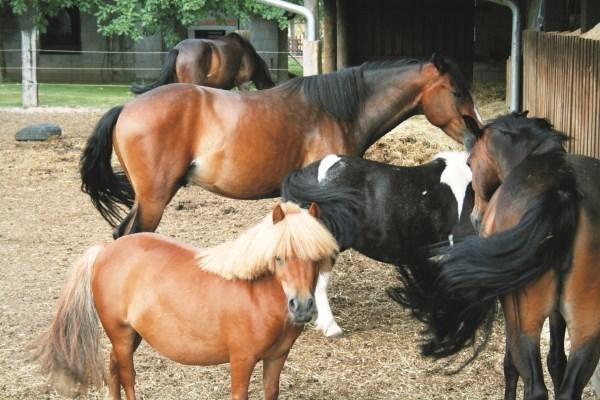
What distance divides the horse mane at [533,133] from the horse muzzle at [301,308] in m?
1.09

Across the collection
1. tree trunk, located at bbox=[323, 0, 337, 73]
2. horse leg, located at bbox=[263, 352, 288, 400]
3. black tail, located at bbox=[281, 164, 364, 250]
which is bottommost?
horse leg, located at bbox=[263, 352, 288, 400]

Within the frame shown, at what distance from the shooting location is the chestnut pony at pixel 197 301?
340 centimetres

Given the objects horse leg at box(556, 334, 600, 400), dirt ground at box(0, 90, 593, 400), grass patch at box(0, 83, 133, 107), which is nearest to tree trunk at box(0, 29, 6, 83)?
grass patch at box(0, 83, 133, 107)

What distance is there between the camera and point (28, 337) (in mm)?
5348

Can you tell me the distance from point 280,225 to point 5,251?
15.4 feet

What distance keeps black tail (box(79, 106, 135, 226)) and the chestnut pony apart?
2.28 metres

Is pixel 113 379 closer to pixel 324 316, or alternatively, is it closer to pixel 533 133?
pixel 324 316

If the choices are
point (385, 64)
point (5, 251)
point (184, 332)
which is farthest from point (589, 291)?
point (5, 251)

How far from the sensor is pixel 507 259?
327 cm

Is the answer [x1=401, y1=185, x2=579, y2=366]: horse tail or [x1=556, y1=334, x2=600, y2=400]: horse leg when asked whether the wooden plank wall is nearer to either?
[x1=401, y1=185, x2=579, y2=366]: horse tail

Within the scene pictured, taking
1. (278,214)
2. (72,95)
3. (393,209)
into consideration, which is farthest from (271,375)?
(72,95)

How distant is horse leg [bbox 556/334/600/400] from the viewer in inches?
129

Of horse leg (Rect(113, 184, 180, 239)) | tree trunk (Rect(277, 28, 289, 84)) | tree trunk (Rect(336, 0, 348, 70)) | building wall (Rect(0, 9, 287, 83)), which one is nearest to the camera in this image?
horse leg (Rect(113, 184, 180, 239))

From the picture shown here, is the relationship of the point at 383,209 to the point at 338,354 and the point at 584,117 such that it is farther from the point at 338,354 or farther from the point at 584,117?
the point at 584,117
